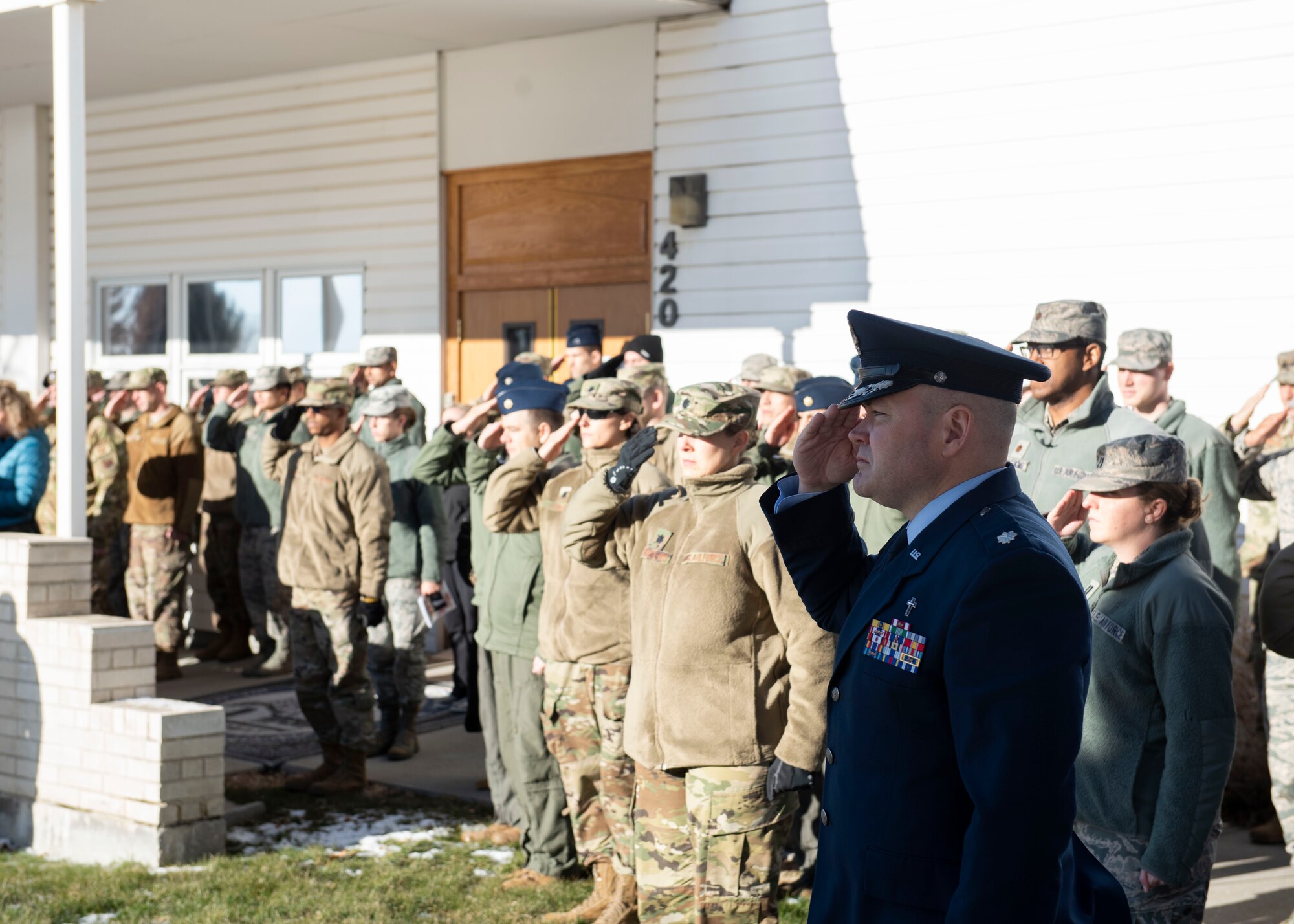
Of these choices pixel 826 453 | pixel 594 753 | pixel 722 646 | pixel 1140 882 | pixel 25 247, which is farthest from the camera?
pixel 25 247

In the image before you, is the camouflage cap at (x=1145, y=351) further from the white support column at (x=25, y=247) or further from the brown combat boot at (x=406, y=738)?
the white support column at (x=25, y=247)

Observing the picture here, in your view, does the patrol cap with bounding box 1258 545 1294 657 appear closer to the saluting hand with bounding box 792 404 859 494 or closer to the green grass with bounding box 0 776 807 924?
the saluting hand with bounding box 792 404 859 494

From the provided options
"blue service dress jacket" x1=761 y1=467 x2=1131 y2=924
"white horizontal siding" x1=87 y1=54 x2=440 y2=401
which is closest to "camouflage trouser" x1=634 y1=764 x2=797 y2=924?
"blue service dress jacket" x1=761 y1=467 x2=1131 y2=924

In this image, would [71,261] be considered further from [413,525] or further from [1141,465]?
[1141,465]

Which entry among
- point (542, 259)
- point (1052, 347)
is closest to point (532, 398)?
point (1052, 347)

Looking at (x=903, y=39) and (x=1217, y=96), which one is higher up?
(x=903, y=39)

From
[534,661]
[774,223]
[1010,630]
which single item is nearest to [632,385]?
[534,661]

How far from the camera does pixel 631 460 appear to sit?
4.79 metres

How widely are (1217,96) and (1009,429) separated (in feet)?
20.8

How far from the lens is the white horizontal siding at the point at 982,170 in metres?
7.70

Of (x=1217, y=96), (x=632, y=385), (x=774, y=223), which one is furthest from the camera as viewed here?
Answer: (x=774, y=223)

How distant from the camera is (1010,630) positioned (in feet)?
6.61

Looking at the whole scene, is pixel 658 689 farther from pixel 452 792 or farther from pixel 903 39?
pixel 903 39

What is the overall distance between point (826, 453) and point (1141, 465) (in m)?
1.44
